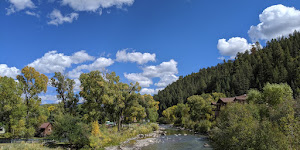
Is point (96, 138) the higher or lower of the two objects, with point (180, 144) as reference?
higher

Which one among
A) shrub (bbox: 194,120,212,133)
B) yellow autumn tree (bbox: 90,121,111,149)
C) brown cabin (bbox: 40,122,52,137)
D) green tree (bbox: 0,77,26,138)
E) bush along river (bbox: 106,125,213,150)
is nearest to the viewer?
yellow autumn tree (bbox: 90,121,111,149)

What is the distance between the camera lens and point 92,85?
35312 millimetres

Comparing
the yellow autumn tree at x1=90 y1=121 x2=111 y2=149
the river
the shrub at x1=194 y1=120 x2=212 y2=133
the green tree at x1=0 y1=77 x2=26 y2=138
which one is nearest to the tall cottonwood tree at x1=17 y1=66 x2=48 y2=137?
the green tree at x1=0 y1=77 x2=26 y2=138

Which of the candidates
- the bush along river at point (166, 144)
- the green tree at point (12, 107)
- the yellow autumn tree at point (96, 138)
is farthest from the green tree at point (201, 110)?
the green tree at point (12, 107)

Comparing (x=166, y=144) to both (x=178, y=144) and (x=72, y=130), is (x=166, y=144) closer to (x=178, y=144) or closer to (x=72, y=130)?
(x=178, y=144)

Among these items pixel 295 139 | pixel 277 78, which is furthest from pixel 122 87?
pixel 277 78

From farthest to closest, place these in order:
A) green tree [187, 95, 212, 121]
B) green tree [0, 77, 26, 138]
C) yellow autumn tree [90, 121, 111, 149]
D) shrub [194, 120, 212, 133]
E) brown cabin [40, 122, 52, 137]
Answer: green tree [187, 95, 212, 121] → shrub [194, 120, 212, 133] → brown cabin [40, 122, 52, 137] → green tree [0, 77, 26, 138] → yellow autumn tree [90, 121, 111, 149]

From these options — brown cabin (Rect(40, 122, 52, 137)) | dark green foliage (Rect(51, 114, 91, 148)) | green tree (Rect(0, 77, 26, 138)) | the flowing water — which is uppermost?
green tree (Rect(0, 77, 26, 138))

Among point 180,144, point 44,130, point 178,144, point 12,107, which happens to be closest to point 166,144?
point 178,144

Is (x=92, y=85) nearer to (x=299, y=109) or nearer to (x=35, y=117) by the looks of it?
(x=35, y=117)

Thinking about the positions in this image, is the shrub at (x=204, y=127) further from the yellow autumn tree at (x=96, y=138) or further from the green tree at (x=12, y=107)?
the green tree at (x=12, y=107)

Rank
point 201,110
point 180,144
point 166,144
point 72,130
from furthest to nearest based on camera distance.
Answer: point 201,110 → point 166,144 → point 180,144 → point 72,130

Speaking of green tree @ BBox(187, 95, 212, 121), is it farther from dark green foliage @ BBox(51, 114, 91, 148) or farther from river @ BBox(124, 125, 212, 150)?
dark green foliage @ BBox(51, 114, 91, 148)

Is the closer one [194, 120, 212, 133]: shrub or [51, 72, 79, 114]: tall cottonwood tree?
[51, 72, 79, 114]: tall cottonwood tree
